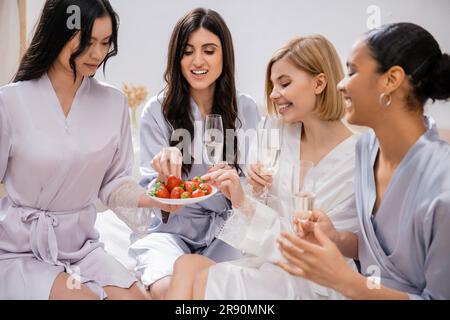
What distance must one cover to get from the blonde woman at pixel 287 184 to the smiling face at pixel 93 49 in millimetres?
456

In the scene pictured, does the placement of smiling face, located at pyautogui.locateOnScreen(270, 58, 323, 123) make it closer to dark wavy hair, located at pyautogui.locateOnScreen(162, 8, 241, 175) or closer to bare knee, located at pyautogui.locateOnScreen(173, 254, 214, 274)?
dark wavy hair, located at pyautogui.locateOnScreen(162, 8, 241, 175)

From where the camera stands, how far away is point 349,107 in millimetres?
1247

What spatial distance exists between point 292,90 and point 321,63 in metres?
0.13

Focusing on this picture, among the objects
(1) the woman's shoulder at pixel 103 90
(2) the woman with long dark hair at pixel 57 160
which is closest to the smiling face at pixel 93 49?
(2) the woman with long dark hair at pixel 57 160

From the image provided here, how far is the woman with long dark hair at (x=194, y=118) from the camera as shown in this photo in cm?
172

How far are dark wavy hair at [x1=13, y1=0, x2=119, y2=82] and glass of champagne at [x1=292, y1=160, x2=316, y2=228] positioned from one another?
680 mm

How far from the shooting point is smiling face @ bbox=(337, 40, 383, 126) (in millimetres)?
1182

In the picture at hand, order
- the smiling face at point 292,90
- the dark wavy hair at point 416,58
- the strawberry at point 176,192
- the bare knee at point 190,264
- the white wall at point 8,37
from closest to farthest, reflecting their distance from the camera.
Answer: the dark wavy hair at point 416,58
the bare knee at point 190,264
the strawberry at point 176,192
the smiling face at point 292,90
the white wall at point 8,37

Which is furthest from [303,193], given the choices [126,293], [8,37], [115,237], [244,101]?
[8,37]

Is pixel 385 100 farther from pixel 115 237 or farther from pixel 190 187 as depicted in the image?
pixel 115 237

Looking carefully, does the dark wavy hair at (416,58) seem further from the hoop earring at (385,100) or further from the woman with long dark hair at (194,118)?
the woman with long dark hair at (194,118)

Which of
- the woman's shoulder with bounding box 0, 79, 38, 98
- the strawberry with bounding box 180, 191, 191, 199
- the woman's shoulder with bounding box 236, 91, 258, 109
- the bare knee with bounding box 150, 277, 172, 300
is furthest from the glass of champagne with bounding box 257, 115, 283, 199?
the woman's shoulder with bounding box 0, 79, 38, 98

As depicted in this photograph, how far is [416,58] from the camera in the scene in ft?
3.76

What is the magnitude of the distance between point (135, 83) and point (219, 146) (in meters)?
1.92
